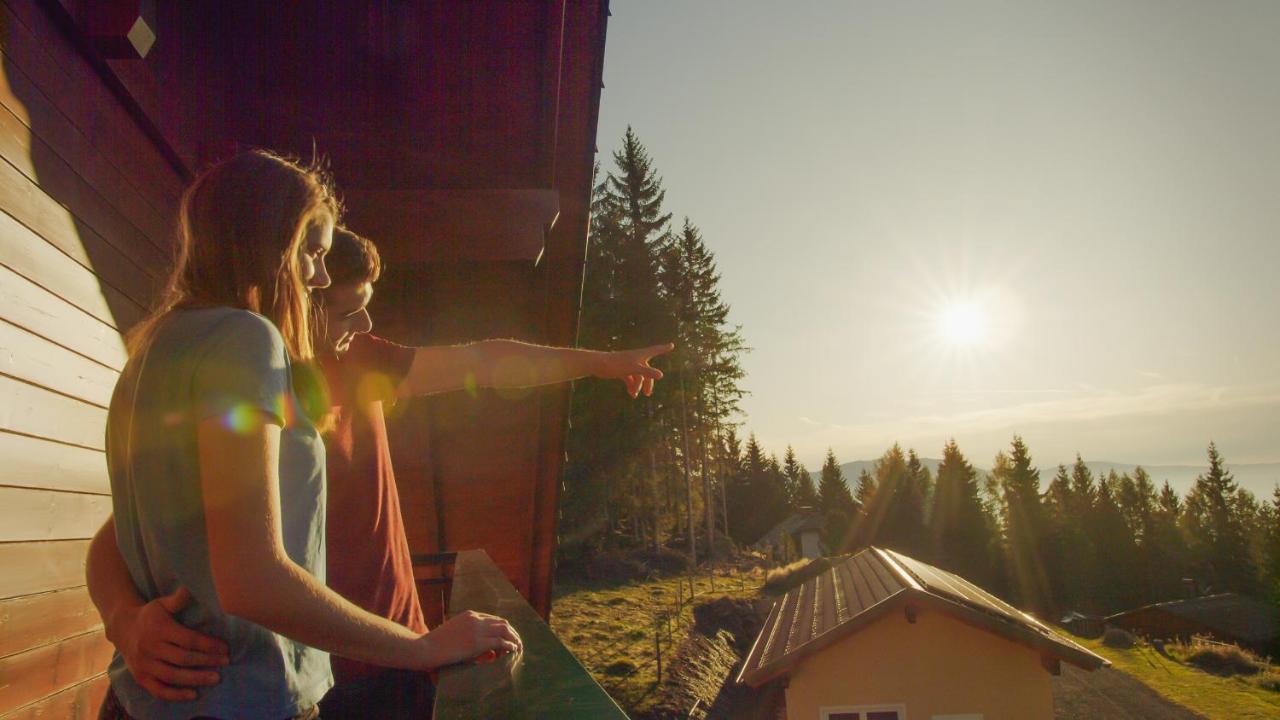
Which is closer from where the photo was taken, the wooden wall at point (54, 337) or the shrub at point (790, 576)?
the wooden wall at point (54, 337)

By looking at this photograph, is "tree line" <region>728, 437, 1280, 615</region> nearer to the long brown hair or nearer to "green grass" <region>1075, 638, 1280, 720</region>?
"green grass" <region>1075, 638, 1280, 720</region>

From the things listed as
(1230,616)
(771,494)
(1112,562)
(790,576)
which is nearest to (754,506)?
(771,494)

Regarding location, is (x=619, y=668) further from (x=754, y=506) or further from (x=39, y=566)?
(x=754, y=506)

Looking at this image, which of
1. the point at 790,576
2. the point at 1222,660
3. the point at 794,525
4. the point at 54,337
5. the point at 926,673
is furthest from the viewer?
the point at 794,525

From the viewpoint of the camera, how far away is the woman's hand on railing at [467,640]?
91cm

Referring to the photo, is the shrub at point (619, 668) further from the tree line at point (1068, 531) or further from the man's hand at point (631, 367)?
the tree line at point (1068, 531)

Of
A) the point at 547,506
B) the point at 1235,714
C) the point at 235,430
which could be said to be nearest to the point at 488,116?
the point at 235,430

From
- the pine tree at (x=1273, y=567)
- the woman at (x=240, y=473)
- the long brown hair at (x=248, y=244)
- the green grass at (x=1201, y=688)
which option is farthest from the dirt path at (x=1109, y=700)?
the pine tree at (x=1273, y=567)

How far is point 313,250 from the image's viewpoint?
3.63 feet

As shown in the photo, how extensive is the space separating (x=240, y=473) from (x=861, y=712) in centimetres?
1063

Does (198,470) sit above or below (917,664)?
above

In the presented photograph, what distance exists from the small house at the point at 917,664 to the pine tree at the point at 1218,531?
165 ft

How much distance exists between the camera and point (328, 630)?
2.54ft

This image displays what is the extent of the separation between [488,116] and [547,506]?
2782 millimetres
